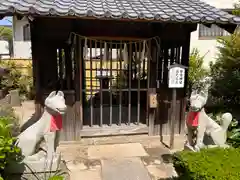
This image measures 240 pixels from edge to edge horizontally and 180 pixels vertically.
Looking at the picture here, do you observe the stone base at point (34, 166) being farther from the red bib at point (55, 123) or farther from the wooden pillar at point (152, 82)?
the wooden pillar at point (152, 82)

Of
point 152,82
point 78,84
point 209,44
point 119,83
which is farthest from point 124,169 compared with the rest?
point 209,44

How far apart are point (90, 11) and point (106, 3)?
1.10m

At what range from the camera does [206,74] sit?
10094mm

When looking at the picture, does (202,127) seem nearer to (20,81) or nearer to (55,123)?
(55,123)

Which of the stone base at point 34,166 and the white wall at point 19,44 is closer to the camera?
the stone base at point 34,166

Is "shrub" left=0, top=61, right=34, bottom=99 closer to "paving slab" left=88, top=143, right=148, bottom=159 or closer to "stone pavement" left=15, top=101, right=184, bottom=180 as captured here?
"stone pavement" left=15, top=101, right=184, bottom=180

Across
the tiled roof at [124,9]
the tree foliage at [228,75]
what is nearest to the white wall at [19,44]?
the tiled roof at [124,9]

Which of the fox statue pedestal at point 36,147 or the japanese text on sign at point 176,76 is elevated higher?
the japanese text on sign at point 176,76

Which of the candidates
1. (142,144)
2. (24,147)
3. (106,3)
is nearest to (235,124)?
(142,144)

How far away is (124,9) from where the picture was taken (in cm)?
541

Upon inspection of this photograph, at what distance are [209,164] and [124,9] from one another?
3833 millimetres

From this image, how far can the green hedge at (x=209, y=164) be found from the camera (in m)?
2.96

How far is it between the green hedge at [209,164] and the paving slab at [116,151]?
1.86 meters

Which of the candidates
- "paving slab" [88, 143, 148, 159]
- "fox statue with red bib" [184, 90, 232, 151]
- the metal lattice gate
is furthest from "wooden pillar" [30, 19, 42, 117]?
"fox statue with red bib" [184, 90, 232, 151]
